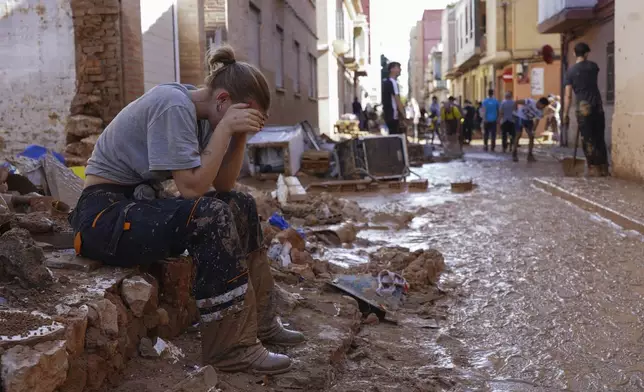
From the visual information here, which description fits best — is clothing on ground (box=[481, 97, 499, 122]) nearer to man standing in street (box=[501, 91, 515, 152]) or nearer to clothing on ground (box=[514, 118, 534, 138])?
man standing in street (box=[501, 91, 515, 152])

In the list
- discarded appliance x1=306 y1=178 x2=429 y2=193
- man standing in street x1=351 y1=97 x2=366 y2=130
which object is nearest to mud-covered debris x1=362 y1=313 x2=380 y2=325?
discarded appliance x1=306 y1=178 x2=429 y2=193

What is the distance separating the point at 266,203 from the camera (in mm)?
7773

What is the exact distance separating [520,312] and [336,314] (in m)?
1.17

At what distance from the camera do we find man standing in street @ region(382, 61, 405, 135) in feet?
45.3

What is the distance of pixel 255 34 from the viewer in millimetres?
15602

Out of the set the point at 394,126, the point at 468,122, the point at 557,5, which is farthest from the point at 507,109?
the point at 468,122

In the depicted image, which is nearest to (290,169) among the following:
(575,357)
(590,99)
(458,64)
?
(590,99)

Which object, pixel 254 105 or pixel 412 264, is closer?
pixel 254 105

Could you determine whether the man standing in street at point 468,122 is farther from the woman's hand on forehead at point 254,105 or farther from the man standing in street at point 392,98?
the woman's hand on forehead at point 254,105

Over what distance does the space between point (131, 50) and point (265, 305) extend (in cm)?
637

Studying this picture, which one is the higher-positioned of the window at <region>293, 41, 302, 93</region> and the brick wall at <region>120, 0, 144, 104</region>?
the window at <region>293, 41, 302, 93</region>

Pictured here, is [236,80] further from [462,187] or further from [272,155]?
[272,155]

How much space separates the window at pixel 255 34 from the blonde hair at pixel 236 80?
11.9 m

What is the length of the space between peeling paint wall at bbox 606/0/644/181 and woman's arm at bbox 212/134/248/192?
8450 millimetres
